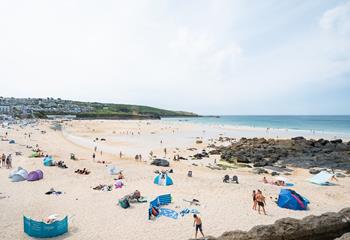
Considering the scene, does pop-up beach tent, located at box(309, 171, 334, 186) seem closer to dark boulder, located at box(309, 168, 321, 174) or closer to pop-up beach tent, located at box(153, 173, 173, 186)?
dark boulder, located at box(309, 168, 321, 174)

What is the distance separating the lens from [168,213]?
12828 mm

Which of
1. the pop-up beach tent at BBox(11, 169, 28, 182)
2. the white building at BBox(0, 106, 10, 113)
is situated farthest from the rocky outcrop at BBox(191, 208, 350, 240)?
the white building at BBox(0, 106, 10, 113)

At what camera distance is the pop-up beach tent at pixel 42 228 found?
33.9 ft

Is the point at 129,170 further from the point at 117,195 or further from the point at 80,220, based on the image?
the point at 80,220

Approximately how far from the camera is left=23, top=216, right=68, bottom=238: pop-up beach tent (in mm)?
10320

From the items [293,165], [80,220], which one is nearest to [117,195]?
[80,220]

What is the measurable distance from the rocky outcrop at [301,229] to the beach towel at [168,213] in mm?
5189

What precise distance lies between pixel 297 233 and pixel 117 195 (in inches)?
404

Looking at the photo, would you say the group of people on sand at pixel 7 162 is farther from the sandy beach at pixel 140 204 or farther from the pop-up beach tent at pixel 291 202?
the pop-up beach tent at pixel 291 202

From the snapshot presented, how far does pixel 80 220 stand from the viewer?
39.5 feet

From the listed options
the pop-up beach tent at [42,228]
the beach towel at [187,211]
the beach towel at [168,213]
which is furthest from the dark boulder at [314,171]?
the pop-up beach tent at [42,228]

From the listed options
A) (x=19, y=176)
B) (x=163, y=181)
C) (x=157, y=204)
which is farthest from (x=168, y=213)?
(x=19, y=176)

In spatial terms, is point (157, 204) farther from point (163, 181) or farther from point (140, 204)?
point (163, 181)

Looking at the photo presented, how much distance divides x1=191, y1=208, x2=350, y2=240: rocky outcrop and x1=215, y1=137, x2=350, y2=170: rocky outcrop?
60.1ft
